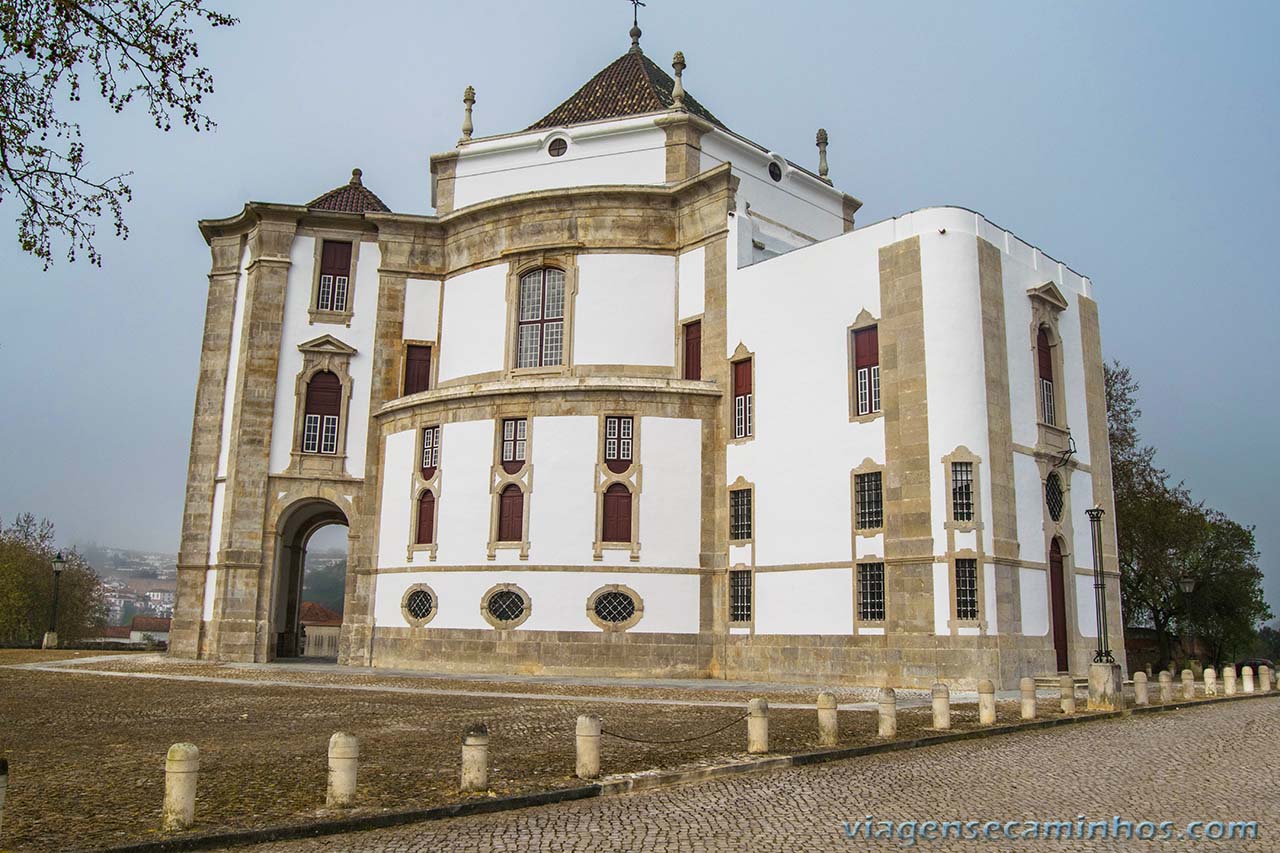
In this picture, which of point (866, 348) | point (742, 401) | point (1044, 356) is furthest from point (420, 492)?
point (1044, 356)

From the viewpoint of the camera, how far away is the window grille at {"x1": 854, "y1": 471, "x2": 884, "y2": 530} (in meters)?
27.0

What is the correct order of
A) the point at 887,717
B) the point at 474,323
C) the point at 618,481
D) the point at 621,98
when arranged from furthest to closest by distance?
1. the point at 621,98
2. the point at 474,323
3. the point at 618,481
4. the point at 887,717

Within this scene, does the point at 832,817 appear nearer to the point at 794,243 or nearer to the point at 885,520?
the point at 885,520

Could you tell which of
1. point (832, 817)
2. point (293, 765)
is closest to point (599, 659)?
point (293, 765)

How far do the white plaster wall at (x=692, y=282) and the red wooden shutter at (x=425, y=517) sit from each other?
964 centimetres

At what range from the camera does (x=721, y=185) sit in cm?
3198

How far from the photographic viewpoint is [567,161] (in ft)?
117

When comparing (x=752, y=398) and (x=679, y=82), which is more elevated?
(x=679, y=82)

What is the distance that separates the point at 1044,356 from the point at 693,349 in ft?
33.4

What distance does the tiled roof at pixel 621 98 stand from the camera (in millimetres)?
36656

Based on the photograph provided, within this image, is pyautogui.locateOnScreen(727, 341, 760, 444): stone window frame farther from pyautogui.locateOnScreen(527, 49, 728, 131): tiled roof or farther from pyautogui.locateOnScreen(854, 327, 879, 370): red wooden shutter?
pyautogui.locateOnScreen(527, 49, 728, 131): tiled roof

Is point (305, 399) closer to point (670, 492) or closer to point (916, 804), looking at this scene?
point (670, 492)

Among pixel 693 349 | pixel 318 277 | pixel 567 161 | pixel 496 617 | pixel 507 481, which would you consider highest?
pixel 567 161

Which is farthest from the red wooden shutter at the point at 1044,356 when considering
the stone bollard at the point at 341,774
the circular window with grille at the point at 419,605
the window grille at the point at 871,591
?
the stone bollard at the point at 341,774
